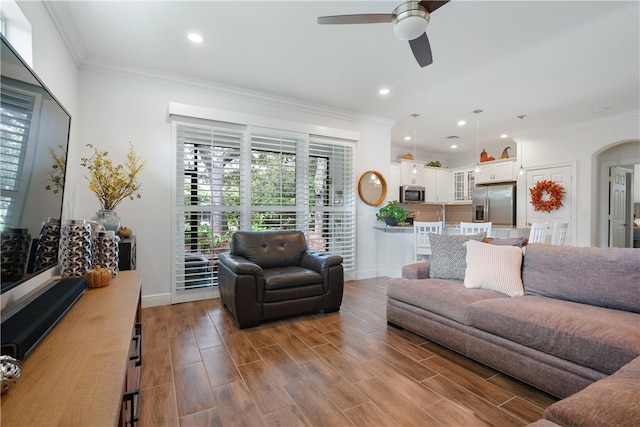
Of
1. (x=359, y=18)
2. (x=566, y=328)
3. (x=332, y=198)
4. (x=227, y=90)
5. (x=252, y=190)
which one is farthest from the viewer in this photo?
(x=332, y=198)

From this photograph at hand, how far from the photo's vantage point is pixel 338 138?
4836mm

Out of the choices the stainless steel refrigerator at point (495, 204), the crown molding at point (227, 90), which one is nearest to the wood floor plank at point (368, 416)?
the crown molding at point (227, 90)

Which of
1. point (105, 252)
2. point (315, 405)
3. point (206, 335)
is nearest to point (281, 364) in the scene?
point (315, 405)

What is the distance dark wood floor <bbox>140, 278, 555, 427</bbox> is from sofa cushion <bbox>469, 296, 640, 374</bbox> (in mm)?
345

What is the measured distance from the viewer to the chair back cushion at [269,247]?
3.53 meters

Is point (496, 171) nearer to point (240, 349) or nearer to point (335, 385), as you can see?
point (335, 385)

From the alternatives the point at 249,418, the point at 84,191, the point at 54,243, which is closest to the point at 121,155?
the point at 84,191

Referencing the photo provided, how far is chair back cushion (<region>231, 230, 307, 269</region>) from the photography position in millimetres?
3527

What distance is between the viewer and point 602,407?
0.99m

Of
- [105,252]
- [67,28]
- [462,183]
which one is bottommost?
[105,252]

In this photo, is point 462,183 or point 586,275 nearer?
point 586,275

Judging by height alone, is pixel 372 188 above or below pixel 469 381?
above

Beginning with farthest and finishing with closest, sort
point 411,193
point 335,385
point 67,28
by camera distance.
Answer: point 411,193, point 67,28, point 335,385

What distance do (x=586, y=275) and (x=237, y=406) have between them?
2.50 meters
